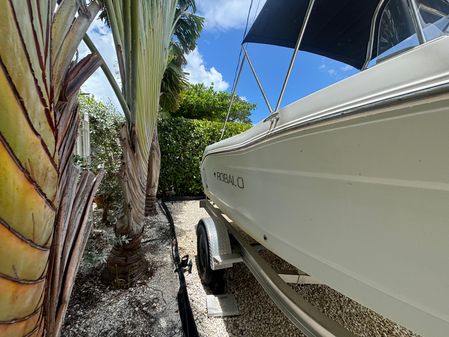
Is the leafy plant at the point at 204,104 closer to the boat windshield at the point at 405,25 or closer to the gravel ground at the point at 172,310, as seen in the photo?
the gravel ground at the point at 172,310

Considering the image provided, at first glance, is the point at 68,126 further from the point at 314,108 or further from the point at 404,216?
the point at 404,216

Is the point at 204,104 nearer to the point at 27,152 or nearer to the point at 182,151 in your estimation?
the point at 182,151

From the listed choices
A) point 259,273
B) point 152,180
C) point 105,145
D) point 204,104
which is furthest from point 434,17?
point 204,104

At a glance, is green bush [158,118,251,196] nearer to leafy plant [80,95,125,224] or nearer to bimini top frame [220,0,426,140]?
leafy plant [80,95,125,224]

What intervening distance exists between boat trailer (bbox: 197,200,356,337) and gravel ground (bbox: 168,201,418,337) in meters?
0.32

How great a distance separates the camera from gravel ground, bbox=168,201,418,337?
2053mm

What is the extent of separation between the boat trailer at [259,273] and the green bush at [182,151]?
146 inches

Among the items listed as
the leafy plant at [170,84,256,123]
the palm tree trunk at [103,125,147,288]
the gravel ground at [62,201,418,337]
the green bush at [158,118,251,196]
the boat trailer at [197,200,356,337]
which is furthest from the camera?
the leafy plant at [170,84,256,123]

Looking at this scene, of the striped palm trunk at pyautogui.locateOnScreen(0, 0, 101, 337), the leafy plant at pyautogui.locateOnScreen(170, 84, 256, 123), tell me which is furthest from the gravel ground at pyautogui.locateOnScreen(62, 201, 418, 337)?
the leafy plant at pyautogui.locateOnScreen(170, 84, 256, 123)

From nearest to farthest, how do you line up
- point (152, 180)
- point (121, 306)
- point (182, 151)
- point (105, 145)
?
point (121, 306) → point (105, 145) → point (152, 180) → point (182, 151)

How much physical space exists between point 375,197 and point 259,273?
49.7 inches

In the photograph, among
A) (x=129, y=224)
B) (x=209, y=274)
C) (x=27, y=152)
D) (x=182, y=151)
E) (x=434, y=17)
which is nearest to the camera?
(x=27, y=152)

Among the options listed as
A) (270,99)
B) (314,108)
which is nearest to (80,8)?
(314,108)

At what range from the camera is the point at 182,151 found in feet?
22.7
